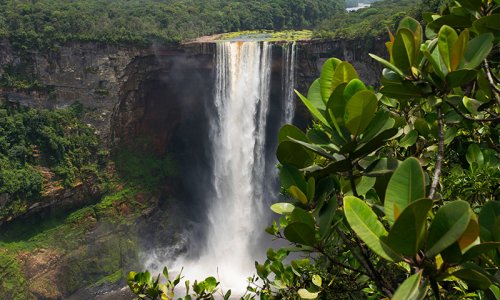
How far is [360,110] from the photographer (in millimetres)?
1252

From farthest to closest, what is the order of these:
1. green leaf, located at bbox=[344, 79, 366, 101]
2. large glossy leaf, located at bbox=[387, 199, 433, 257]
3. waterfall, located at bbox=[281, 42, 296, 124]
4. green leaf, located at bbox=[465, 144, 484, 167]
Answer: waterfall, located at bbox=[281, 42, 296, 124] → green leaf, located at bbox=[465, 144, 484, 167] → green leaf, located at bbox=[344, 79, 366, 101] → large glossy leaf, located at bbox=[387, 199, 433, 257]

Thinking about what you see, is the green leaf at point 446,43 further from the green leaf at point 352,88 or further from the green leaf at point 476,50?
the green leaf at point 352,88

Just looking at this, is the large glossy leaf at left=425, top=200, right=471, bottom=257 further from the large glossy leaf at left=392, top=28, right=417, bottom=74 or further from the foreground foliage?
the large glossy leaf at left=392, top=28, right=417, bottom=74

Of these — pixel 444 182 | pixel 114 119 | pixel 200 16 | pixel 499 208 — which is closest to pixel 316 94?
pixel 499 208

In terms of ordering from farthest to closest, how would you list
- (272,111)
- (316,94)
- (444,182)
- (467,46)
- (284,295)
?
(272,111), (284,295), (444,182), (316,94), (467,46)

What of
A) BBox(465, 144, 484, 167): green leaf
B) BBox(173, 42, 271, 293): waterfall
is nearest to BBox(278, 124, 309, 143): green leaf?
BBox(465, 144, 484, 167): green leaf

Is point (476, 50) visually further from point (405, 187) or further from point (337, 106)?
point (405, 187)

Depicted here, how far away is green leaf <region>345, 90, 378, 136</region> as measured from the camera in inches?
48.0

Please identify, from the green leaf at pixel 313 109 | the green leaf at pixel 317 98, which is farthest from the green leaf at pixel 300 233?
the green leaf at pixel 317 98

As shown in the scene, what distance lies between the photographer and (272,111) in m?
22.1

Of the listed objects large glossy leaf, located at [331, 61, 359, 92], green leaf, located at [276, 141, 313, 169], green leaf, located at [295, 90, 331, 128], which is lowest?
green leaf, located at [276, 141, 313, 169]

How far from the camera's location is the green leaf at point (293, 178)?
1.56 metres

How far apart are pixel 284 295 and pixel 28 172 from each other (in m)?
20.5

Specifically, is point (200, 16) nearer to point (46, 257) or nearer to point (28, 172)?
point (28, 172)
